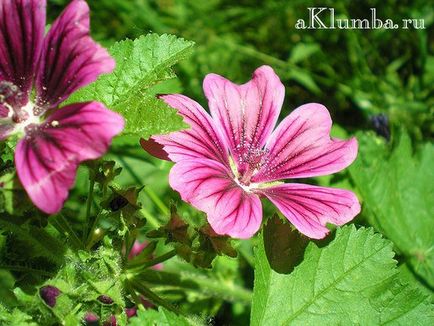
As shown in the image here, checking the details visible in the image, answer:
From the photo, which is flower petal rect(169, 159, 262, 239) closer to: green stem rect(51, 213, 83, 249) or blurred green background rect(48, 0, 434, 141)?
green stem rect(51, 213, 83, 249)

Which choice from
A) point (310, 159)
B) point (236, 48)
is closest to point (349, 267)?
point (310, 159)

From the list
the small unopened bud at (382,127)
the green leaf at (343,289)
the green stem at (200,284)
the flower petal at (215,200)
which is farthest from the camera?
the small unopened bud at (382,127)

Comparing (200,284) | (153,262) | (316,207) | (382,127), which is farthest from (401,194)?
(153,262)

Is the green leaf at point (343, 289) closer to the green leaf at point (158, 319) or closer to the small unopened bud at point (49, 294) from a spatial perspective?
the green leaf at point (158, 319)

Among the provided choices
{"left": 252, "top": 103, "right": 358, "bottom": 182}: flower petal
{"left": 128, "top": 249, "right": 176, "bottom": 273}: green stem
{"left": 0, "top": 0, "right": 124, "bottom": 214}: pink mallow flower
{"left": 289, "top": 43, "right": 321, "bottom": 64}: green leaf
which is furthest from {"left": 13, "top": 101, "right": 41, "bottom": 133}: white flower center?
{"left": 289, "top": 43, "right": 321, "bottom": 64}: green leaf

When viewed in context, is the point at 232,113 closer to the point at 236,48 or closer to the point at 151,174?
the point at 151,174

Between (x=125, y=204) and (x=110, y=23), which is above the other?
(x=125, y=204)

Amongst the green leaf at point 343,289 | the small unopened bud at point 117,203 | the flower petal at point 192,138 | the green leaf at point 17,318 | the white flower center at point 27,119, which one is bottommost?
the green leaf at point 343,289

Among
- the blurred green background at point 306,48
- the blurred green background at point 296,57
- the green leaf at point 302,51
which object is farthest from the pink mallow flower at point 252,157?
the green leaf at point 302,51
